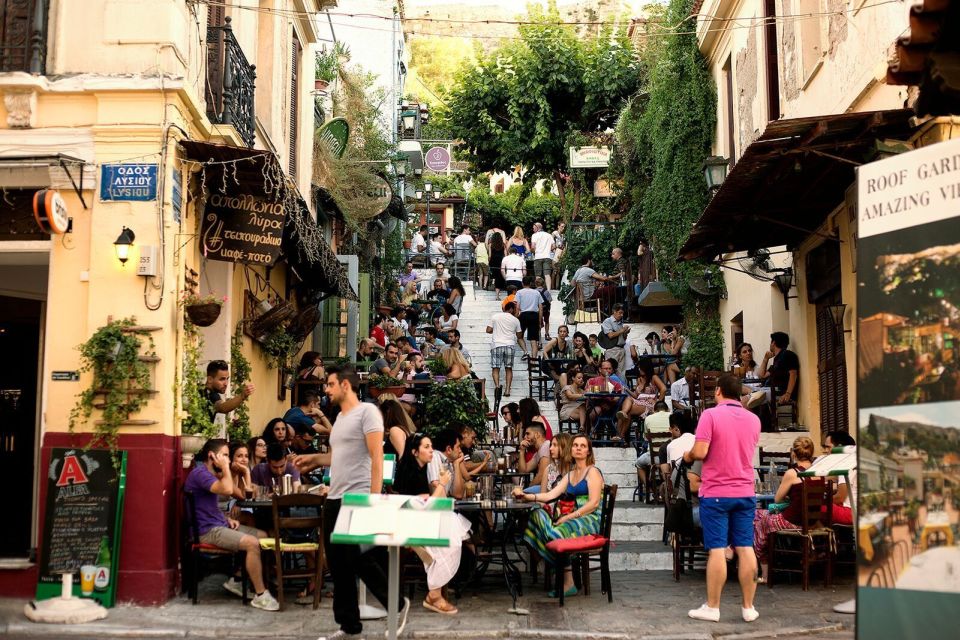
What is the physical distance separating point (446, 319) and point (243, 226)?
13372mm

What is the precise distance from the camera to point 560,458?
10828mm

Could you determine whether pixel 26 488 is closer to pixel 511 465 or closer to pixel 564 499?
pixel 511 465

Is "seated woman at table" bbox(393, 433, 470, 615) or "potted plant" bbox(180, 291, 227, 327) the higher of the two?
"potted plant" bbox(180, 291, 227, 327)

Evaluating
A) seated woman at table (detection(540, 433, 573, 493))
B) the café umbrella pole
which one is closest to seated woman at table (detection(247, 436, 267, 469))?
the café umbrella pole

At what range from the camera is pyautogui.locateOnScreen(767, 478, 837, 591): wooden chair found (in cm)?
1043

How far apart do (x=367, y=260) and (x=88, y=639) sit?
16360 millimetres

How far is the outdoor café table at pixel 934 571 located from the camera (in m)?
4.69

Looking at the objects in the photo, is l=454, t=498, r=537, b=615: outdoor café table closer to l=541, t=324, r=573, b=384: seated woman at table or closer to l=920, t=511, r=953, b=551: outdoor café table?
l=920, t=511, r=953, b=551: outdoor café table

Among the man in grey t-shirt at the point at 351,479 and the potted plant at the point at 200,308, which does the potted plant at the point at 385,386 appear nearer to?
the potted plant at the point at 200,308

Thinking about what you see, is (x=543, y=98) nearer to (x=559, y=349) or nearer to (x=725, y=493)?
(x=559, y=349)

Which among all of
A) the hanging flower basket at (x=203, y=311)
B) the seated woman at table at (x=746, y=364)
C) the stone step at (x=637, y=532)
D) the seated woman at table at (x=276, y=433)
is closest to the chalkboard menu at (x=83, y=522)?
the hanging flower basket at (x=203, y=311)

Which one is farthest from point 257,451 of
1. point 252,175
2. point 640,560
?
point 640,560

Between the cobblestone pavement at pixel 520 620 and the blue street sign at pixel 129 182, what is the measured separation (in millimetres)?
3602

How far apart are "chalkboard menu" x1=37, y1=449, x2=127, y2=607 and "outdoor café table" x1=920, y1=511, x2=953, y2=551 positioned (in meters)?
7.03
